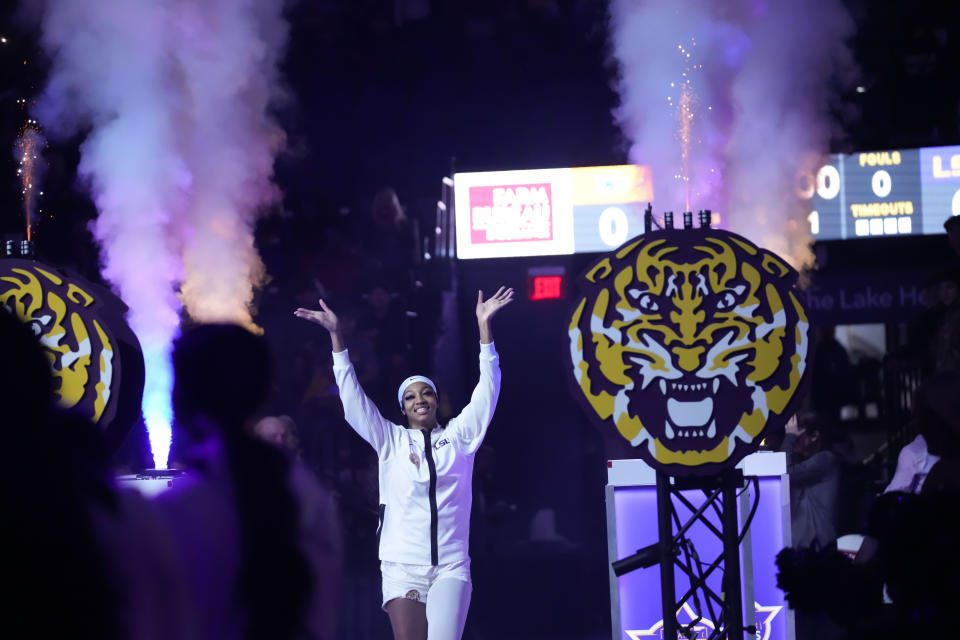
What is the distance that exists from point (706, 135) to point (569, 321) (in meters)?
5.76

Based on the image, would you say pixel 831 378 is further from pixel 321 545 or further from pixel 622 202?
pixel 321 545

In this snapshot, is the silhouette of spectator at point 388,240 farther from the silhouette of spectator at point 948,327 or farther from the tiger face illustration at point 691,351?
the tiger face illustration at point 691,351

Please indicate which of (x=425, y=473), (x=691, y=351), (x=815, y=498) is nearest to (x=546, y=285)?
(x=815, y=498)

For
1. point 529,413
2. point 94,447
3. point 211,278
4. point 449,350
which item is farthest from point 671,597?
point 529,413

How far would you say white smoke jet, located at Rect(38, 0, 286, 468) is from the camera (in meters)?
5.75

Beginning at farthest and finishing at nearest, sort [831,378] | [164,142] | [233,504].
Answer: [831,378]
[164,142]
[233,504]

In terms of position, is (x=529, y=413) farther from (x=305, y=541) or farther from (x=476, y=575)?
(x=305, y=541)

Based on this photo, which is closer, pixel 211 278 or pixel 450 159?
pixel 211 278

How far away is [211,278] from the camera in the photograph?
22.6 ft

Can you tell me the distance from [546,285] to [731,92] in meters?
2.44

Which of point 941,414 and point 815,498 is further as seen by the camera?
point 815,498

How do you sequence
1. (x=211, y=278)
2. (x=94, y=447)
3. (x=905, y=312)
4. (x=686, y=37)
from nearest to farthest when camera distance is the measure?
(x=94, y=447) → (x=211, y=278) → (x=686, y=37) → (x=905, y=312)

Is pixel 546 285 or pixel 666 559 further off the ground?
pixel 546 285

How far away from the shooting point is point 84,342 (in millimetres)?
4246
